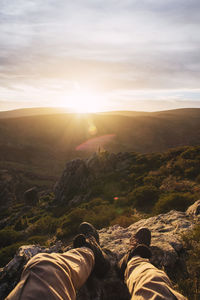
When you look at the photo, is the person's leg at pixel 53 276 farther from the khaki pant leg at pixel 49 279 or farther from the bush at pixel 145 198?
the bush at pixel 145 198

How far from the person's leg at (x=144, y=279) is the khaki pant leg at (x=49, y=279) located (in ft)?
2.59

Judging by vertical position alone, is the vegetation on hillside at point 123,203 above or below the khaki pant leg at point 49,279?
below

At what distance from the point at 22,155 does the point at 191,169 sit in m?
43.5

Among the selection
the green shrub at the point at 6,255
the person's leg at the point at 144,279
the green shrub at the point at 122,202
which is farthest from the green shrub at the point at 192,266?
the green shrub at the point at 122,202

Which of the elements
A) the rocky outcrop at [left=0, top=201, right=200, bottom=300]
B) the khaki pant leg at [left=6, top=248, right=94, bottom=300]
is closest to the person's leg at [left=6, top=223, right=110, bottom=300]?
the khaki pant leg at [left=6, top=248, right=94, bottom=300]

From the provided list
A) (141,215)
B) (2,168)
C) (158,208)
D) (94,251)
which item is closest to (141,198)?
(141,215)

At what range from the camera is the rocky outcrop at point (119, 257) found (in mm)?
2938

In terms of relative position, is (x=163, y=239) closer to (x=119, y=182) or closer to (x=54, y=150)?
(x=119, y=182)

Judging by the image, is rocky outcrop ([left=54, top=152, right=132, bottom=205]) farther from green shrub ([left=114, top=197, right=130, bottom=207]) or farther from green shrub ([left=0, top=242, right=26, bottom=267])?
green shrub ([left=0, top=242, right=26, bottom=267])

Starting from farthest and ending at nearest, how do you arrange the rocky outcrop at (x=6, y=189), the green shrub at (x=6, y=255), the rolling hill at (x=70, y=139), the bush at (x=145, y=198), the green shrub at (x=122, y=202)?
the rolling hill at (x=70, y=139) → the rocky outcrop at (x=6, y=189) → the green shrub at (x=122, y=202) → the bush at (x=145, y=198) → the green shrub at (x=6, y=255)

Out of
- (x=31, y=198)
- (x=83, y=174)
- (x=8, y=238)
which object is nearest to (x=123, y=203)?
(x=8, y=238)

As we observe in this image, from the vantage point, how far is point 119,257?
4.12m

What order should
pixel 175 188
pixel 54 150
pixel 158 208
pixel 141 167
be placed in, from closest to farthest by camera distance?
pixel 158 208 < pixel 175 188 < pixel 141 167 < pixel 54 150

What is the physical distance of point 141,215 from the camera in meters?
8.73
